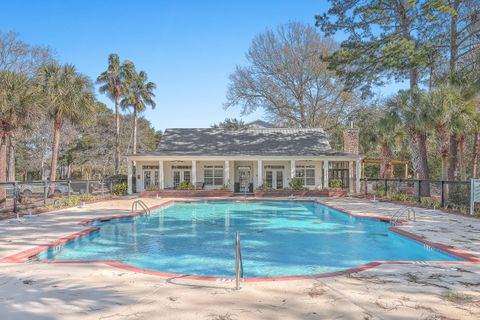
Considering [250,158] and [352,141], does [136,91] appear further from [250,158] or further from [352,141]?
[352,141]

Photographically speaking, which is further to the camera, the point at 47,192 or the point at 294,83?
the point at 294,83

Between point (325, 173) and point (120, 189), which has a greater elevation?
point (325, 173)

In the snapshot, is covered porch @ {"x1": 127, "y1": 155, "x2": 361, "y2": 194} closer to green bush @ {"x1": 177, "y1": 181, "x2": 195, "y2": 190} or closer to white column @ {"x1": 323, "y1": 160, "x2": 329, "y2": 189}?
white column @ {"x1": 323, "y1": 160, "x2": 329, "y2": 189}

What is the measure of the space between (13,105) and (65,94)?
510 centimetres

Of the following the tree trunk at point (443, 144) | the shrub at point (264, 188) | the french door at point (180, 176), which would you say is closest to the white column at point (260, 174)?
the shrub at point (264, 188)

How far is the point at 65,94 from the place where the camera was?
1955 centimetres

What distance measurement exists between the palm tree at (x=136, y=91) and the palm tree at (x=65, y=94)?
30.6 feet

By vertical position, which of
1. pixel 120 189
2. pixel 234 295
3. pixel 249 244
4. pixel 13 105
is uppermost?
pixel 13 105

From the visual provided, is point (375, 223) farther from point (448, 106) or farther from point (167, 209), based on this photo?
point (167, 209)

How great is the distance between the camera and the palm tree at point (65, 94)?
19.3 metres

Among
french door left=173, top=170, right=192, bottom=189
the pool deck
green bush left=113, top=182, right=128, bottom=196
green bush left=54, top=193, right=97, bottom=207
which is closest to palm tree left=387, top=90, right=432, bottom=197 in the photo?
the pool deck

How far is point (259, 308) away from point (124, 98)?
29917 millimetres

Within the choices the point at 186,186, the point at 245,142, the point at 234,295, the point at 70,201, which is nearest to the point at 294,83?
the point at 245,142

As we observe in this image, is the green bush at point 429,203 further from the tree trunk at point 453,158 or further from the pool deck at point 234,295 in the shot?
the pool deck at point 234,295
